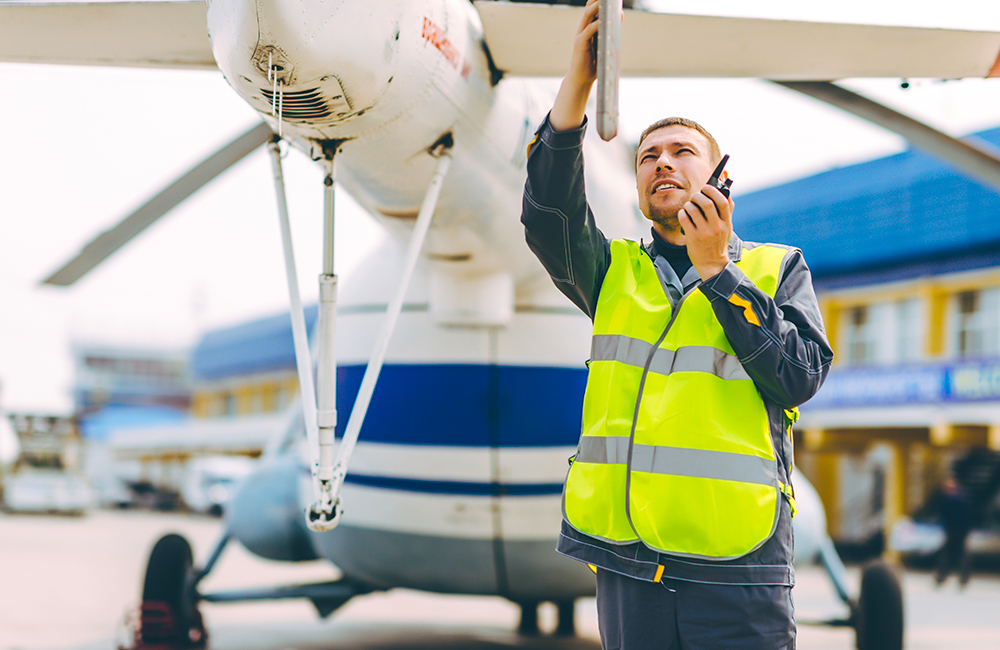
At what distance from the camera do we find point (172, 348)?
63.9 metres

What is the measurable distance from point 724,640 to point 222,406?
39.4 metres

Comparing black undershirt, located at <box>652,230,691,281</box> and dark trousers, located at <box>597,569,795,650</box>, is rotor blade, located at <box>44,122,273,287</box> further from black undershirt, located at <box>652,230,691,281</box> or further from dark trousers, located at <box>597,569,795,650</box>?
dark trousers, located at <box>597,569,795,650</box>

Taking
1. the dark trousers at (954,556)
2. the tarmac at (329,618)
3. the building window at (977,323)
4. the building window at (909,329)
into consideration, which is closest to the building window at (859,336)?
the building window at (909,329)

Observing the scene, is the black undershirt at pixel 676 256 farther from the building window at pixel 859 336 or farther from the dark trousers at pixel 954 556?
the building window at pixel 859 336

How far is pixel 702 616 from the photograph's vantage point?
1.80m

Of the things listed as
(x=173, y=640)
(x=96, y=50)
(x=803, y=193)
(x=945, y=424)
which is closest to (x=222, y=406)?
(x=803, y=193)

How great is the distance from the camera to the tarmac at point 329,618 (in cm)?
679

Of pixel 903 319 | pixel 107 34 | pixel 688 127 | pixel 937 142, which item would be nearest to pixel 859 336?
pixel 903 319

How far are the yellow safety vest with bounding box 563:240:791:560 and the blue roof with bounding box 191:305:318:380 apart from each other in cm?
2937

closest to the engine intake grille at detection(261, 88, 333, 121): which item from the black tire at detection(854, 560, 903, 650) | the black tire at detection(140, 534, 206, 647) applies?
the black tire at detection(140, 534, 206, 647)

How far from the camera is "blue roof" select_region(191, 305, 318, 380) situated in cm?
3356

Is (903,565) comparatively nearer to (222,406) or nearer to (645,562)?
(645,562)

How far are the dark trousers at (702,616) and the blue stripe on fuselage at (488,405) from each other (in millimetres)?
2688

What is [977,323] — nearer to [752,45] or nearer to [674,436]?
[752,45]
